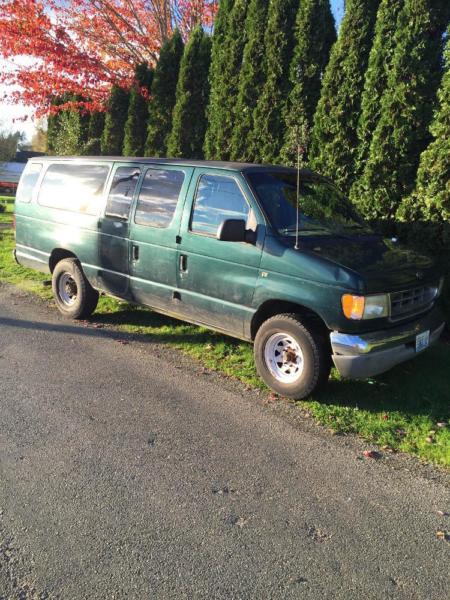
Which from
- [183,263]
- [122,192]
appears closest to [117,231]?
[122,192]

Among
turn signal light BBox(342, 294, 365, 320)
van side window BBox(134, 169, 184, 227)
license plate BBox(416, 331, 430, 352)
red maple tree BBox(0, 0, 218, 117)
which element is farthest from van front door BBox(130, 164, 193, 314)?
red maple tree BBox(0, 0, 218, 117)

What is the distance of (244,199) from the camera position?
474 centimetres

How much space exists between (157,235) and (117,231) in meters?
0.69

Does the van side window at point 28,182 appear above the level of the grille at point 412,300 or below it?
above

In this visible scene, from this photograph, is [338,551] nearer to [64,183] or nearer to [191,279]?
[191,279]

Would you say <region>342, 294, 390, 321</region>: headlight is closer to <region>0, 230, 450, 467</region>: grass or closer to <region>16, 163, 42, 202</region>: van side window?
<region>0, 230, 450, 467</region>: grass

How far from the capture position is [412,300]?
4469 mm

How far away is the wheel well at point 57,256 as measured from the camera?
678cm

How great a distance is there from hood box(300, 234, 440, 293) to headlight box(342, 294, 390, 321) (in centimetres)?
7

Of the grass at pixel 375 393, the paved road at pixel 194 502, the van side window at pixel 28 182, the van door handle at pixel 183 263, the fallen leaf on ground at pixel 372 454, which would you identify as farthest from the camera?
the van side window at pixel 28 182

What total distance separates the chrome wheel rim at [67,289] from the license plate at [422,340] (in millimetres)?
4351

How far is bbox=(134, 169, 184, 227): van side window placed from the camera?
533 cm

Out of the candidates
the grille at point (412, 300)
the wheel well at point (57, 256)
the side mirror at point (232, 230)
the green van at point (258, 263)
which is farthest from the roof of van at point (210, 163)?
the grille at point (412, 300)

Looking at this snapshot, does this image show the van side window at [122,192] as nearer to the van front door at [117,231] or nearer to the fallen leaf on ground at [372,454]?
the van front door at [117,231]
